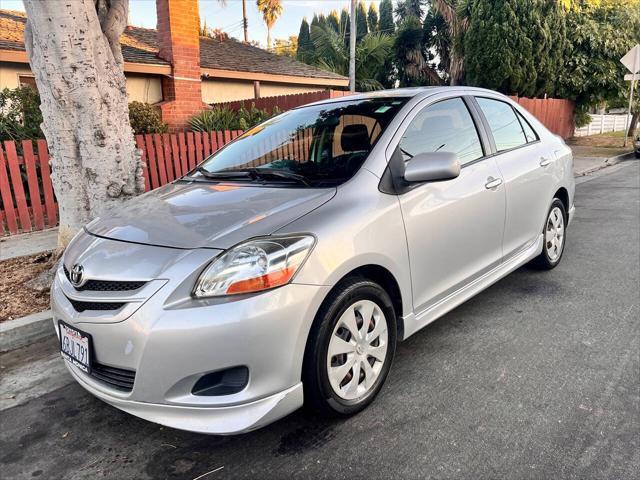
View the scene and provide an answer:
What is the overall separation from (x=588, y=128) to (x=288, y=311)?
2599cm

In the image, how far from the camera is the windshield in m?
2.88

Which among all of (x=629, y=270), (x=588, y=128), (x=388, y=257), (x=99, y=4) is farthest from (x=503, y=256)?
(x=588, y=128)

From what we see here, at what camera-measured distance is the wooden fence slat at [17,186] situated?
619cm

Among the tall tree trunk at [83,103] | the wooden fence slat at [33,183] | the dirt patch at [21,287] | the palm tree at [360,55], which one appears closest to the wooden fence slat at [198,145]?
the wooden fence slat at [33,183]

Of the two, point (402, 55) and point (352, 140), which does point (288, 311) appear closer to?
point (352, 140)

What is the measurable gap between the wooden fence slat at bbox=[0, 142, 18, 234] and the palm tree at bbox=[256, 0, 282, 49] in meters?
39.3

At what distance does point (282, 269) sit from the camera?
2.14m

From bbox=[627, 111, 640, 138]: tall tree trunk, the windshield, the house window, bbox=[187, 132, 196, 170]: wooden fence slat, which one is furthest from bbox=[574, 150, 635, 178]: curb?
the house window

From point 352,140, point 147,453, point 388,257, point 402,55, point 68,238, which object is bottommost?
point 147,453

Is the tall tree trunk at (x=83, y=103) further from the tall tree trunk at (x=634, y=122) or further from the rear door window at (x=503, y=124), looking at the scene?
the tall tree trunk at (x=634, y=122)

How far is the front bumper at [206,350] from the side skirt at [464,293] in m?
0.92

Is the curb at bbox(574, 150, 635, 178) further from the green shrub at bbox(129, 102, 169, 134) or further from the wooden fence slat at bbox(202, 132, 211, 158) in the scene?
the green shrub at bbox(129, 102, 169, 134)

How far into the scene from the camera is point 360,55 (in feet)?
84.2

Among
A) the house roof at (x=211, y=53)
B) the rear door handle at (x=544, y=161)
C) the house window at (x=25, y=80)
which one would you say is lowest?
the rear door handle at (x=544, y=161)
